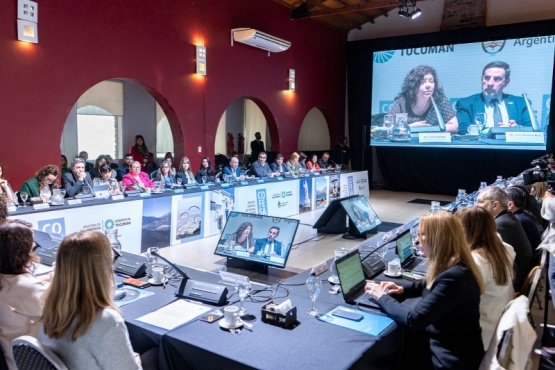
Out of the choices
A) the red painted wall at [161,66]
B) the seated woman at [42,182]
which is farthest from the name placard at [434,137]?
the seated woman at [42,182]

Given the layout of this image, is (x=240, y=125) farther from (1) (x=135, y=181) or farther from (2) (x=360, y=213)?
(2) (x=360, y=213)

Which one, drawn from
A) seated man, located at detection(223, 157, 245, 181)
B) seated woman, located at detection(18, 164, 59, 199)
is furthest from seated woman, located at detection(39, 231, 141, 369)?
seated man, located at detection(223, 157, 245, 181)

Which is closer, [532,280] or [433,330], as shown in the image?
[433,330]

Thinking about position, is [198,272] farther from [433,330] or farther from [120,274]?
[433,330]

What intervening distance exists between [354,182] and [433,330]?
789cm

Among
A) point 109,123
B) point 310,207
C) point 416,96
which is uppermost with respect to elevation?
point 416,96

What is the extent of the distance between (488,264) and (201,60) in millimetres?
7189

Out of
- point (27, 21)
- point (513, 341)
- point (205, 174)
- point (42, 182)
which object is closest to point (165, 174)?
point (205, 174)

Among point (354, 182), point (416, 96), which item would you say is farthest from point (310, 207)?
point (416, 96)

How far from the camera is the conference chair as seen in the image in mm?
1846

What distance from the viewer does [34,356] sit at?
1.47 metres

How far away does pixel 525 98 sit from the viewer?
10258 mm

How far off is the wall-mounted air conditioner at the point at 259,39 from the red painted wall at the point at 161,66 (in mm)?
195

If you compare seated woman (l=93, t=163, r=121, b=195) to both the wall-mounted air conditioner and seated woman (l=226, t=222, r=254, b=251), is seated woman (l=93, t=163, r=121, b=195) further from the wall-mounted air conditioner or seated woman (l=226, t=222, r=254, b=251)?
the wall-mounted air conditioner
